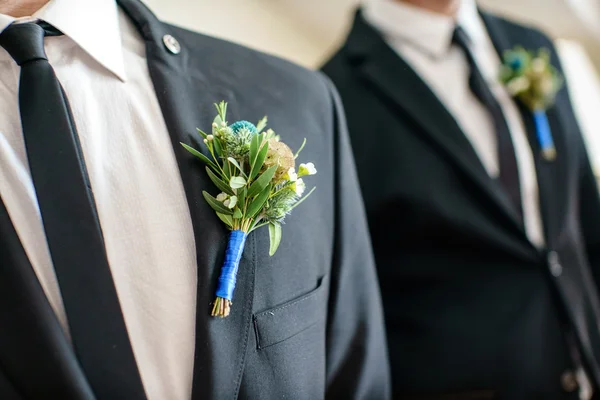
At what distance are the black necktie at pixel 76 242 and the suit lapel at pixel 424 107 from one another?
0.73 meters

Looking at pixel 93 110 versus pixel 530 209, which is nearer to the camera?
pixel 93 110

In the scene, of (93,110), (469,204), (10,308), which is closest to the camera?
(10,308)

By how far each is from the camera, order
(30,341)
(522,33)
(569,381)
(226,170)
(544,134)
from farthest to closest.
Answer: (522,33)
(544,134)
(569,381)
(226,170)
(30,341)

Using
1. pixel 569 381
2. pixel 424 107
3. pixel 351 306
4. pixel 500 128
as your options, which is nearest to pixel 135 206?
pixel 351 306

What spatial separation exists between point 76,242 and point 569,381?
98 centimetres

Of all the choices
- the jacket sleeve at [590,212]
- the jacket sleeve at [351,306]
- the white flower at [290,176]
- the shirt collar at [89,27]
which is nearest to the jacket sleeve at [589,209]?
the jacket sleeve at [590,212]

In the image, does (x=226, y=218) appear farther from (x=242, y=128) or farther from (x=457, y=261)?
(x=457, y=261)

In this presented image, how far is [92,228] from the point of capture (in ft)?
1.65

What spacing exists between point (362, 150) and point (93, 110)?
64cm

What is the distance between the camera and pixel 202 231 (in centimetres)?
55

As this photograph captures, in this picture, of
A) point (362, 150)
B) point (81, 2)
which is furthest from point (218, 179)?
point (362, 150)

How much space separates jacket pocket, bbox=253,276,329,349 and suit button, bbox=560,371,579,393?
65cm

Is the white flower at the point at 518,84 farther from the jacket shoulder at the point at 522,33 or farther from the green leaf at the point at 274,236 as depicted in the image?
the green leaf at the point at 274,236

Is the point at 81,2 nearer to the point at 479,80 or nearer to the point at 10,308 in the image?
the point at 10,308
